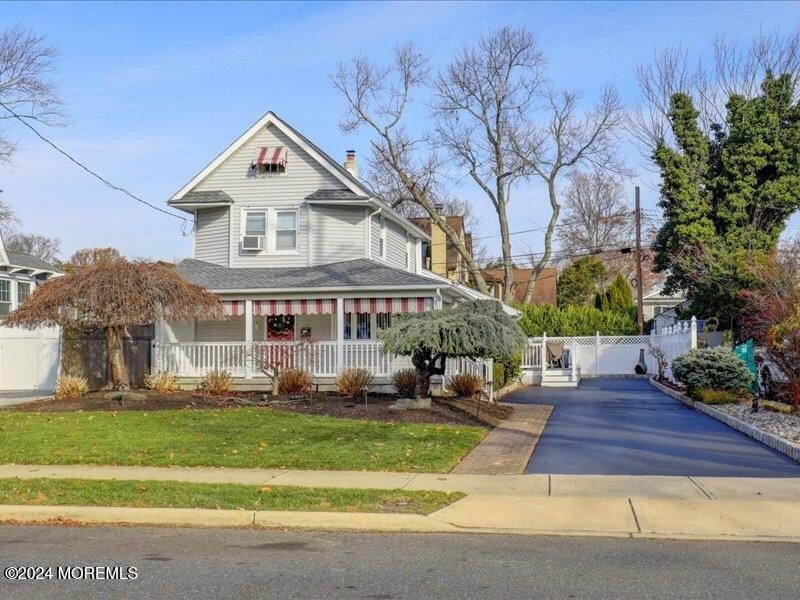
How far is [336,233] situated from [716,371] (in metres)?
12.0

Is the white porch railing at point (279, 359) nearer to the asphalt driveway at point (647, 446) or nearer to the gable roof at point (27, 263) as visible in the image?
the asphalt driveway at point (647, 446)

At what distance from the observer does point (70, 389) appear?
21578 mm

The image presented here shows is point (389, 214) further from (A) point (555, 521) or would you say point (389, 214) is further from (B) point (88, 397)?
(A) point (555, 521)

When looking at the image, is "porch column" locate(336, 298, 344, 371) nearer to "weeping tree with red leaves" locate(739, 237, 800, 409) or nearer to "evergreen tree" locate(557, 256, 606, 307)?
"weeping tree with red leaves" locate(739, 237, 800, 409)

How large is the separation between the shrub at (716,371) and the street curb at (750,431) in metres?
0.59

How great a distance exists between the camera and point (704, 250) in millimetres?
34531

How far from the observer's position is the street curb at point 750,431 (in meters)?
13.2

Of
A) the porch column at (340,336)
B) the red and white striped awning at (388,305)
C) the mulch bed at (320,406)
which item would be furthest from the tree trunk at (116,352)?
the red and white striped awning at (388,305)

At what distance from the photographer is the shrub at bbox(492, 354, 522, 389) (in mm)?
27236

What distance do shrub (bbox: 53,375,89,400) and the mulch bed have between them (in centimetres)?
23

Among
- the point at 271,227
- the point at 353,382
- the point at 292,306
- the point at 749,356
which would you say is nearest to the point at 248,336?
the point at 292,306

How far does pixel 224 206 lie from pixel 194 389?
624 centimetres

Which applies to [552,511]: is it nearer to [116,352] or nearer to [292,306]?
[116,352]

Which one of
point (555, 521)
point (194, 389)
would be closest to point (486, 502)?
point (555, 521)
